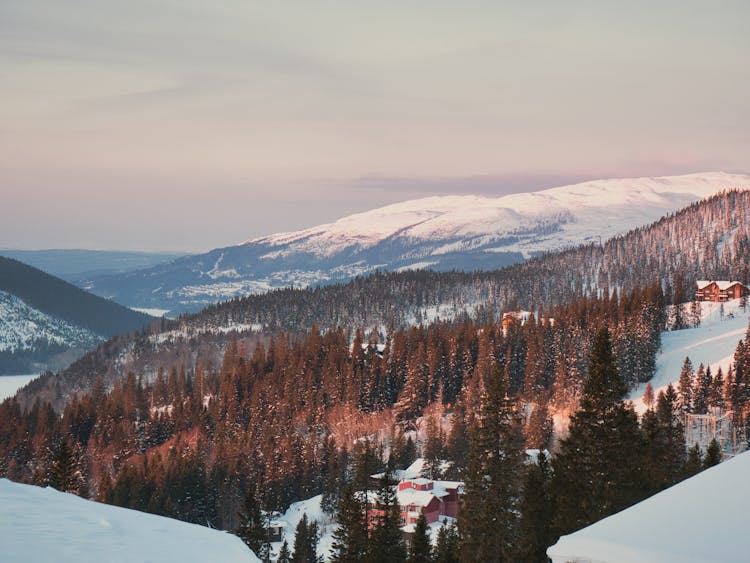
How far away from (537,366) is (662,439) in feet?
276

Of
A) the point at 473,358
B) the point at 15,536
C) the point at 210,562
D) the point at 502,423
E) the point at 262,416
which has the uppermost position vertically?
the point at 15,536

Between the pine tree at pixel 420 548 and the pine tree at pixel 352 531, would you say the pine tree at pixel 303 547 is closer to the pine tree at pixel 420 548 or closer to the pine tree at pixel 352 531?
the pine tree at pixel 352 531

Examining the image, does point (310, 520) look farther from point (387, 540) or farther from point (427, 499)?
point (387, 540)

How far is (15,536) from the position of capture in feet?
42.3

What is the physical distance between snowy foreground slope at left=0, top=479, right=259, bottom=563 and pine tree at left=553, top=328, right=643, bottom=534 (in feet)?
58.5

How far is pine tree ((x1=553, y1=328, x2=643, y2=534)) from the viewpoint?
2936 cm

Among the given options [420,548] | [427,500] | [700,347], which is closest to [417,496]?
[427,500]

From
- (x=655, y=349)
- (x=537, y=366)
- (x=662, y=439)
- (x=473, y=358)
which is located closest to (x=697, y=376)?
(x=655, y=349)

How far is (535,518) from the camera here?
33500 millimetres

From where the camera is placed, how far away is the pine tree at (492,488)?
3098 centimetres

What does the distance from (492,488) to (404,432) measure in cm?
8694

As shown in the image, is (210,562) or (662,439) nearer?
(210,562)

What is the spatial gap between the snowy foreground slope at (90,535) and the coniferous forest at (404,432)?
18130 mm

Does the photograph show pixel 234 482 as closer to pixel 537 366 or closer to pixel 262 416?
pixel 262 416
